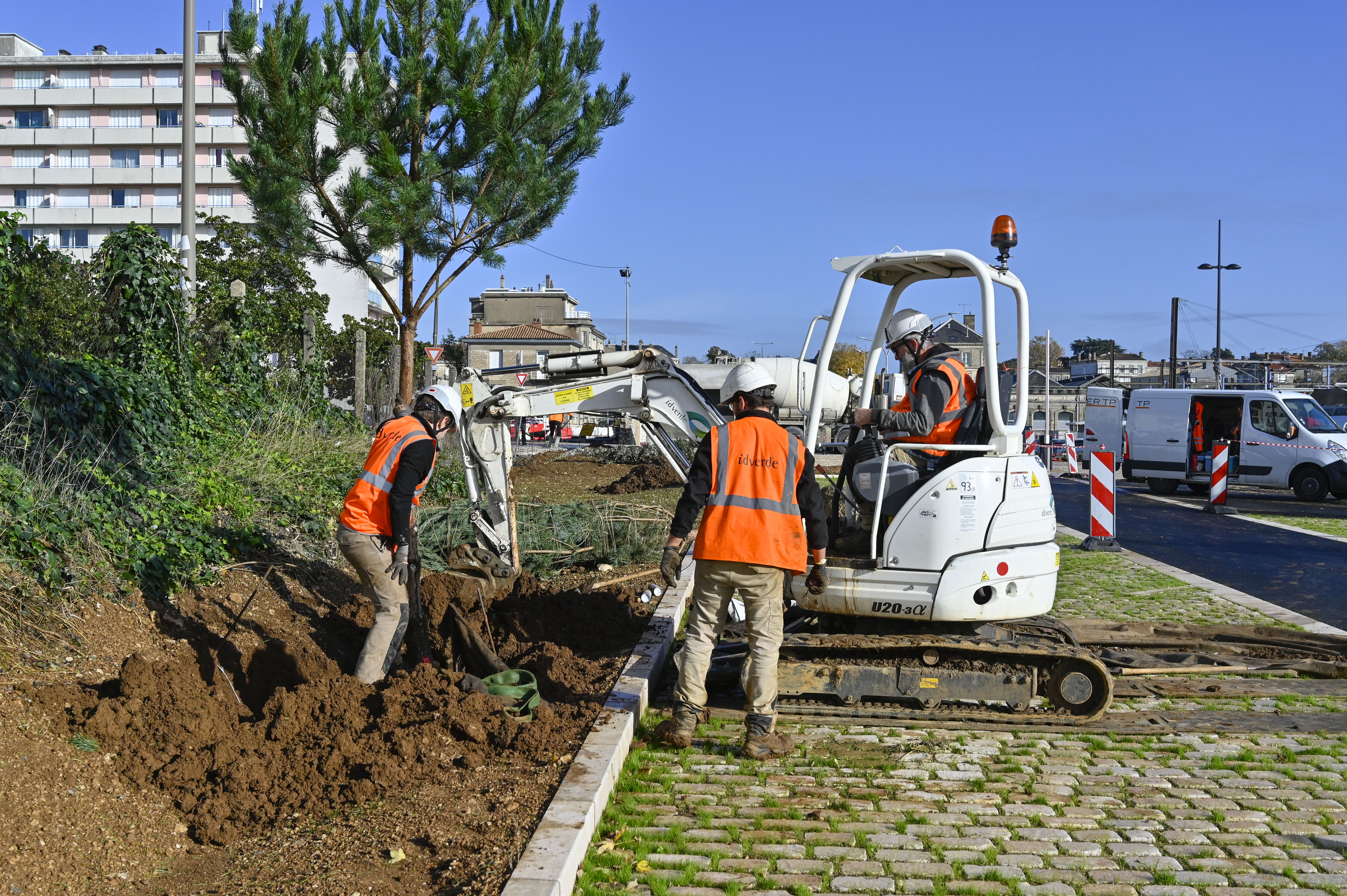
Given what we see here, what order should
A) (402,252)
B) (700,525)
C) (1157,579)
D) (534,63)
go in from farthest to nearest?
(402,252) → (534,63) → (1157,579) → (700,525)

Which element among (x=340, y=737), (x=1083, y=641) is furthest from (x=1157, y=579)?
(x=340, y=737)

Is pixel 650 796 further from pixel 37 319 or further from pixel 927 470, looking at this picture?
pixel 37 319

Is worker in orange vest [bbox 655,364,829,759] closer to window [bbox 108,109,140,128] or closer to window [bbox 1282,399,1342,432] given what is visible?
window [bbox 1282,399,1342,432]

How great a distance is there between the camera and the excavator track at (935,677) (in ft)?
20.3

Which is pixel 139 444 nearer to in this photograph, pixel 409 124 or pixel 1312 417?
pixel 409 124

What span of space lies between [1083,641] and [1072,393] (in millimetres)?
65661

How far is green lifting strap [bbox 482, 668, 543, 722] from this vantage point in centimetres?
583

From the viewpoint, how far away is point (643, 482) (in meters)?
19.9

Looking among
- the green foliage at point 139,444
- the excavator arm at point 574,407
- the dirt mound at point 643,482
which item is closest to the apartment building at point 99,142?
the dirt mound at point 643,482

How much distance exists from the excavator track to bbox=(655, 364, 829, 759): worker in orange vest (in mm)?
607

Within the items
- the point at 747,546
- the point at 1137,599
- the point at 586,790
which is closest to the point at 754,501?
the point at 747,546

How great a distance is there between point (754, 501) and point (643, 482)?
1430 cm

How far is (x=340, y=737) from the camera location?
16.5 ft

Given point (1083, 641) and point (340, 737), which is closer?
point (340, 737)
